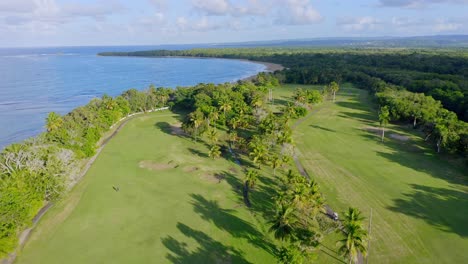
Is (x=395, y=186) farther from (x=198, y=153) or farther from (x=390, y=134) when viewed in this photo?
(x=198, y=153)

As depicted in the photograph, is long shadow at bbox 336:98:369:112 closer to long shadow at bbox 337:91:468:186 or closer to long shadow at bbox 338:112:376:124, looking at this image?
long shadow at bbox 338:112:376:124

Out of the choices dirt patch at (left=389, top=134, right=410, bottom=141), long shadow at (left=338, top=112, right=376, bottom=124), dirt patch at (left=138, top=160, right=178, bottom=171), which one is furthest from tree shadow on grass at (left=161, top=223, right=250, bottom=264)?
long shadow at (left=338, top=112, right=376, bottom=124)

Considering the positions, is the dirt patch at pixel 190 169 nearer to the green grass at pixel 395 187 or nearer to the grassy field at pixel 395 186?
the grassy field at pixel 395 186

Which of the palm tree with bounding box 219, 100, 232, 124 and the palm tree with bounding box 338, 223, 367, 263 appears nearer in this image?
the palm tree with bounding box 338, 223, 367, 263

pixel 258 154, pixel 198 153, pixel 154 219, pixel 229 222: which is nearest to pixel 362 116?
pixel 258 154

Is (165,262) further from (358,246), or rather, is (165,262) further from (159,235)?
(358,246)

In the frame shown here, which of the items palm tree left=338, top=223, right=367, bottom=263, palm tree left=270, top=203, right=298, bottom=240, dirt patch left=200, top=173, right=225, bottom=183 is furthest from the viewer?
dirt patch left=200, top=173, right=225, bottom=183

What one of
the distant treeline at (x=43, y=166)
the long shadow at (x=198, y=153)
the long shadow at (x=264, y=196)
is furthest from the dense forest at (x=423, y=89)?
the distant treeline at (x=43, y=166)

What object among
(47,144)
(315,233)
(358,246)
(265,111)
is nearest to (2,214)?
(47,144)
